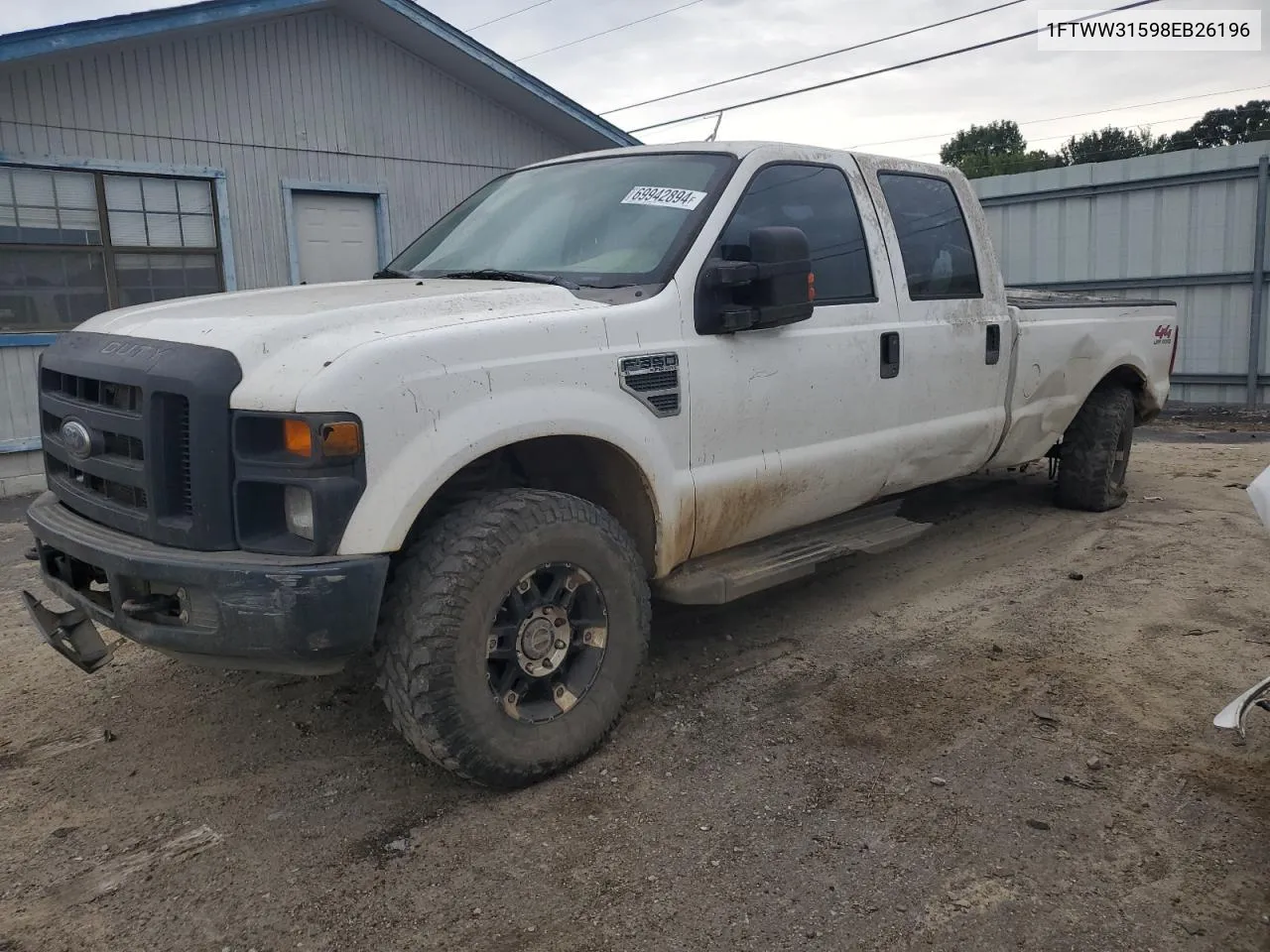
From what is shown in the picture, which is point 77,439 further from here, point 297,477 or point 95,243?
point 95,243

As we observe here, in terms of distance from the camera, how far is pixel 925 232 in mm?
4809

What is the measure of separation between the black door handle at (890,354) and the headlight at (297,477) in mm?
2515

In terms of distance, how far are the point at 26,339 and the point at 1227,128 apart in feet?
151

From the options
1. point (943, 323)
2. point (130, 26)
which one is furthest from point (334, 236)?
point (943, 323)

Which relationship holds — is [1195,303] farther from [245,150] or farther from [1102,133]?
[1102,133]

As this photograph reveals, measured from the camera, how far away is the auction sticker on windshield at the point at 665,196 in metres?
3.81

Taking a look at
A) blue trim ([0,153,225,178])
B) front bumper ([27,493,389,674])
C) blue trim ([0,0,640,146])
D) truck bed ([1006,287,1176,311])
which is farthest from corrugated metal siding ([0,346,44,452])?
truck bed ([1006,287,1176,311])

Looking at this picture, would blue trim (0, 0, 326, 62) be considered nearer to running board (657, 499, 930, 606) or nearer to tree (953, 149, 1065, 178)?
running board (657, 499, 930, 606)

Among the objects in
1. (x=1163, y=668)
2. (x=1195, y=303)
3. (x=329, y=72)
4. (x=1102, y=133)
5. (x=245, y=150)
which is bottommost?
(x=1163, y=668)

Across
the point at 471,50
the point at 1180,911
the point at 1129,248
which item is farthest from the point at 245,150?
the point at 1129,248

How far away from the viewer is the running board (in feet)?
12.2

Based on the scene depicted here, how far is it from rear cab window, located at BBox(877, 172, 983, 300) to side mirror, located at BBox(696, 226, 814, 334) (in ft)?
3.79

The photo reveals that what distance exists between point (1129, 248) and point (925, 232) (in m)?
10.6

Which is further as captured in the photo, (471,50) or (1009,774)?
(471,50)
